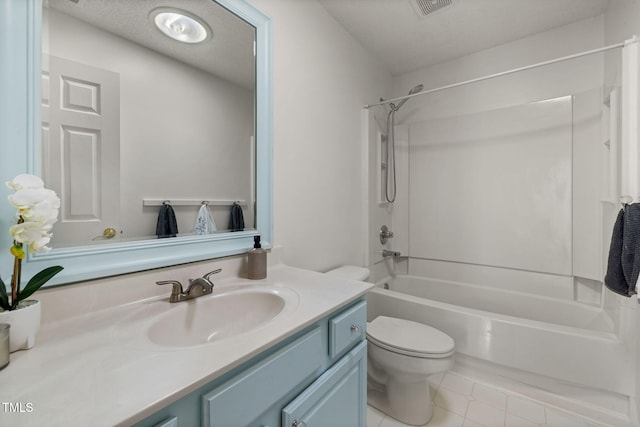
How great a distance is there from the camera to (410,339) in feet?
4.65

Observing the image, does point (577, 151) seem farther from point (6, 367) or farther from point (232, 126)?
point (6, 367)

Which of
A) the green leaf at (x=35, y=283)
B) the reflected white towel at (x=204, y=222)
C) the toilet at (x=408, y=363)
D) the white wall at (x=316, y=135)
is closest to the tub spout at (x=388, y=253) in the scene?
the white wall at (x=316, y=135)

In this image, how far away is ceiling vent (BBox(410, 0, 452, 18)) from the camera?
1601mm

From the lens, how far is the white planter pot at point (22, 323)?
533mm

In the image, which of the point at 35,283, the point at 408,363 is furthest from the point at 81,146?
the point at 408,363

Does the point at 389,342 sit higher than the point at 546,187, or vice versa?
the point at 546,187

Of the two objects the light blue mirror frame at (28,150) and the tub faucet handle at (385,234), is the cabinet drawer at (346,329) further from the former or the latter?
the tub faucet handle at (385,234)

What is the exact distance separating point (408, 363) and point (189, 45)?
1.73 meters

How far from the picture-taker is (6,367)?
496 millimetres

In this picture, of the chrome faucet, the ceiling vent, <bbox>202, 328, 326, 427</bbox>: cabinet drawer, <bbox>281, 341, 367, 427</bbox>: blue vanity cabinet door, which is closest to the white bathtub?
<bbox>281, 341, 367, 427</bbox>: blue vanity cabinet door

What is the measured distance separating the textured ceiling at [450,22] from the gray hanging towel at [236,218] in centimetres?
141

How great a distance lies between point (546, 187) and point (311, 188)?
1769 mm

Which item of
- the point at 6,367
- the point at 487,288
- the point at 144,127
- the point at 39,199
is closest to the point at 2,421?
the point at 6,367

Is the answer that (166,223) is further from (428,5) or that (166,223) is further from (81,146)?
(428,5)
